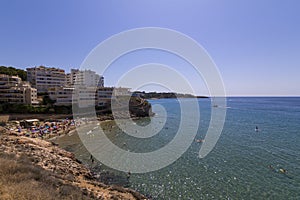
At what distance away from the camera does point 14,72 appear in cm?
5759

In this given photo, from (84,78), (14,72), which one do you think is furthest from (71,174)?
(84,78)

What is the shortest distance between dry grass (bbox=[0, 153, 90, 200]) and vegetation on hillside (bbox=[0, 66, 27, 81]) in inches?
2325

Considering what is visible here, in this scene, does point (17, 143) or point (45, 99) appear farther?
point (45, 99)

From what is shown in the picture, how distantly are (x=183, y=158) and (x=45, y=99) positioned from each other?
Result: 43029 millimetres

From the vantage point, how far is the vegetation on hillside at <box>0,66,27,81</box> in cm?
5431

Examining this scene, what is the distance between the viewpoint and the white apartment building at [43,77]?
5714 cm

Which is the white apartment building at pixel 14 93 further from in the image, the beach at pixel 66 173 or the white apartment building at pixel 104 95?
the beach at pixel 66 173

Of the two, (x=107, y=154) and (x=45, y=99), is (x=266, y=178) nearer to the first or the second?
(x=107, y=154)

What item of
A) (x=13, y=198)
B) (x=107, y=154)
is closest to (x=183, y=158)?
(x=107, y=154)

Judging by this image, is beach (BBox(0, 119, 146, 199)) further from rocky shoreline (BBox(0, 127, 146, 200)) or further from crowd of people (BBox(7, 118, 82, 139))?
crowd of people (BBox(7, 118, 82, 139))

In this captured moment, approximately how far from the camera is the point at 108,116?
5056 cm

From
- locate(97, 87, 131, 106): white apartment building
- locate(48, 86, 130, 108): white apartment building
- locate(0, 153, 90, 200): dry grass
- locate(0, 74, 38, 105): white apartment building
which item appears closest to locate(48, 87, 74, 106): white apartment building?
locate(48, 86, 130, 108): white apartment building

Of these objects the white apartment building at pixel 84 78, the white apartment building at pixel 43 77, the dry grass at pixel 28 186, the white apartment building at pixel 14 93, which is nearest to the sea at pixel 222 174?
the dry grass at pixel 28 186

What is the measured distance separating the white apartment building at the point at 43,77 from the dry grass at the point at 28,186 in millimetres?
54490
